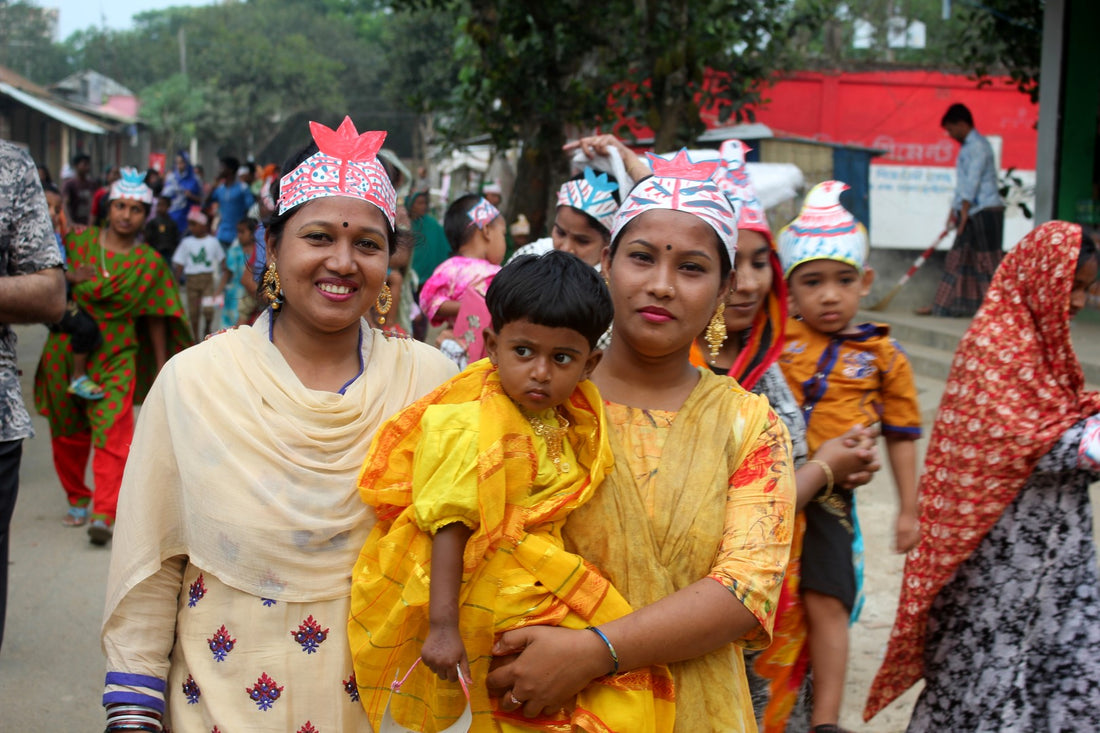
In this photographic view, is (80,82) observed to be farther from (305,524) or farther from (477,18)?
(305,524)

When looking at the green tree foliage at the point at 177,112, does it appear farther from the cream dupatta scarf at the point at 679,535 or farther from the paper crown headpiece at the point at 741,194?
the cream dupatta scarf at the point at 679,535

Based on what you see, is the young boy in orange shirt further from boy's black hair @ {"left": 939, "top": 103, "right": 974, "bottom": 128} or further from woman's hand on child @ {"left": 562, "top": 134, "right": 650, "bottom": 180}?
boy's black hair @ {"left": 939, "top": 103, "right": 974, "bottom": 128}

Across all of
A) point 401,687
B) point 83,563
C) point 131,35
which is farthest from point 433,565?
point 131,35

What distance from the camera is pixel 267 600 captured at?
2199 mm

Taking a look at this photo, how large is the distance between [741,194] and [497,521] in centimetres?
138

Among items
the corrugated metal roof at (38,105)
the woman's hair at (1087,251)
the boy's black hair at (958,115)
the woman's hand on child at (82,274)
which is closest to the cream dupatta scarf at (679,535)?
the woman's hair at (1087,251)

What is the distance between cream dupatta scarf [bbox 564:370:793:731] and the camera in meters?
2.05

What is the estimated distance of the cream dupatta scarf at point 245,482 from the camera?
7.16ft

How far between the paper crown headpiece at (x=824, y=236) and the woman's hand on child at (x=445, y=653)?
5.55ft

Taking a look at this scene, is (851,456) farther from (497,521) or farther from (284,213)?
(284,213)

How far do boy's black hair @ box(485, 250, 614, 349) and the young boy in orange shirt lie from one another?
1.17m

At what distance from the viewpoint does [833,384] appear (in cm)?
314

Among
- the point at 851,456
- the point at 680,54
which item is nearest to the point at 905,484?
the point at 851,456

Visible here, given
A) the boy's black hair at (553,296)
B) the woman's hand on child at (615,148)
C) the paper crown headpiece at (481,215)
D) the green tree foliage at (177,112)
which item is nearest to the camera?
the boy's black hair at (553,296)
